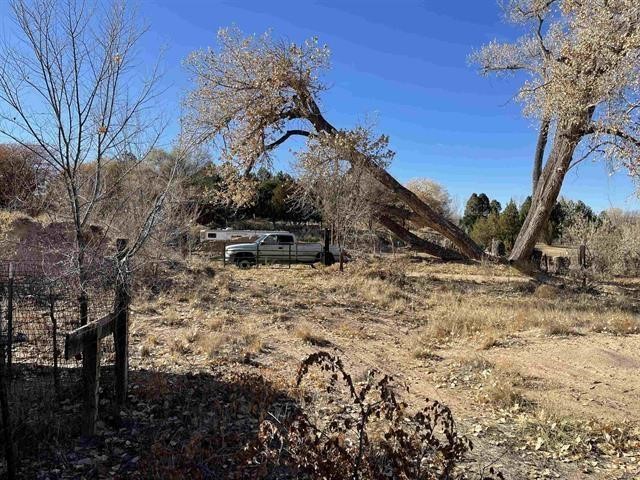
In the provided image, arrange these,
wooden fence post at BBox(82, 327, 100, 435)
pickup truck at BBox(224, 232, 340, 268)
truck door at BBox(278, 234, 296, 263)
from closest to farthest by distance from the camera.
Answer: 1. wooden fence post at BBox(82, 327, 100, 435)
2. pickup truck at BBox(224, 232, 340, 268)
3. truck door at BBox(278, 234, 296, 263)

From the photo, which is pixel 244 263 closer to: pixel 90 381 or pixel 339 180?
pixel 339 180

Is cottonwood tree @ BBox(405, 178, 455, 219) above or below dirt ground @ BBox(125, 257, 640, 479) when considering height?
above

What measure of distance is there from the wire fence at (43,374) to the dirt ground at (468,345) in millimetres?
1314

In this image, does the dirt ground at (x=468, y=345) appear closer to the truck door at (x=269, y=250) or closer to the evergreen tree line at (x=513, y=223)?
the truck door at (x=269, y=250)

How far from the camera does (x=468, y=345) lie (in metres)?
8.75

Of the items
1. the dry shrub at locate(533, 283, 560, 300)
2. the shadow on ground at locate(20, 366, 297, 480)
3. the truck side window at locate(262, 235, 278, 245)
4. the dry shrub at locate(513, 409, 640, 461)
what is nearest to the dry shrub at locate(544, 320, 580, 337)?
the dry shrub at locate(513, 409, 640, 461)

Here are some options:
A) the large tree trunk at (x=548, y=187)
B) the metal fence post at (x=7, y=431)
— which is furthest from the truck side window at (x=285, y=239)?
the metal fence post at (x=7, y=431)

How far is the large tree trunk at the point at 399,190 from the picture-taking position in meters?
17.8

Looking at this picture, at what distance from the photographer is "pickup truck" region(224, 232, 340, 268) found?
22234 mm

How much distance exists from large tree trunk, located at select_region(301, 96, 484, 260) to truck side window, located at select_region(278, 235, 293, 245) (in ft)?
19.6

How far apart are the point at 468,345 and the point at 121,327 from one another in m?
6.20

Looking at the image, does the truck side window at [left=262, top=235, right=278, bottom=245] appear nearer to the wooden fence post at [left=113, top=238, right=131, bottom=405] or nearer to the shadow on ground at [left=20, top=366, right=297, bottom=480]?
the shadow on ground at [left=20, top=366, right=297, bottom=480]

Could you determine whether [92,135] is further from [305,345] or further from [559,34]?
[559,34]

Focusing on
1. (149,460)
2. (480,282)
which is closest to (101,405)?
(149,460)
